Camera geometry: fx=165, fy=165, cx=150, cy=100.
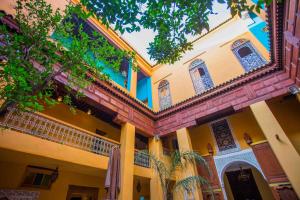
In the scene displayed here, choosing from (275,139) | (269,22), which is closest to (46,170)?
(275,139)

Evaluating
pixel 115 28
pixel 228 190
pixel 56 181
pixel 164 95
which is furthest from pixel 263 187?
pixel 115 28

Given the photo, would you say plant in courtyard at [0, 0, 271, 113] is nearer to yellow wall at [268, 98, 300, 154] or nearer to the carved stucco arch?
yellow wall at [268, 98, 300, 154]

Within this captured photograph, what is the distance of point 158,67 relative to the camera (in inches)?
468

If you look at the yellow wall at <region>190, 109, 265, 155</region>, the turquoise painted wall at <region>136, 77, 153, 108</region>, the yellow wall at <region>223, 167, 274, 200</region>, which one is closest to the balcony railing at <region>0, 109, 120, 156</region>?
the yellow wall at <region>190, 109, 265, 155</region>

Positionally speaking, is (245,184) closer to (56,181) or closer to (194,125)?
(194,125)

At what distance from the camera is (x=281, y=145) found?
5367 mm

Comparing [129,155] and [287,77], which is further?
[129,155]

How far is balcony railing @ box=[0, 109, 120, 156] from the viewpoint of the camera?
170 inches

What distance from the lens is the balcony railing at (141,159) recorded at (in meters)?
7.31

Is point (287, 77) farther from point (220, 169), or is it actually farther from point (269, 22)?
point (220, 169)

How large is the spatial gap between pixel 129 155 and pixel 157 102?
456 cm

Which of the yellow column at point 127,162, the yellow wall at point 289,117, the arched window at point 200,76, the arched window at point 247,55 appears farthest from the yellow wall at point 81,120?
the yellow wall at point 289,117

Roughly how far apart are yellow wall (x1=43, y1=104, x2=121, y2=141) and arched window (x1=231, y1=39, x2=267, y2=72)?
7479mm

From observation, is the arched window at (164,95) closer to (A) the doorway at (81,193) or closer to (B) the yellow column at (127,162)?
(B) the yellow column at (127,162)
